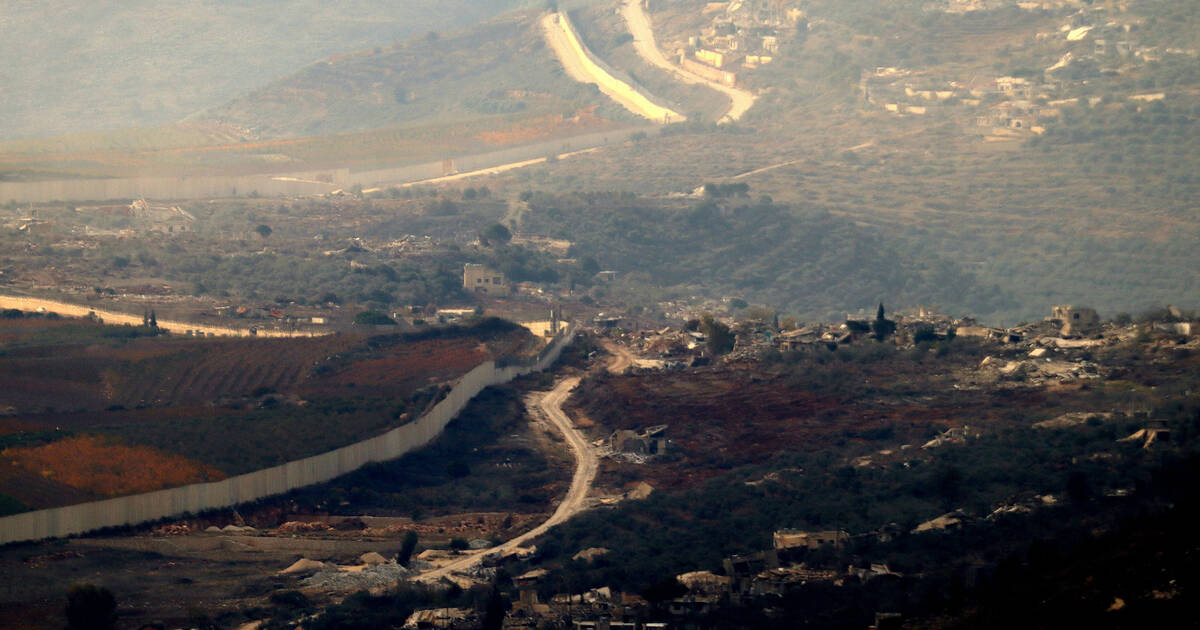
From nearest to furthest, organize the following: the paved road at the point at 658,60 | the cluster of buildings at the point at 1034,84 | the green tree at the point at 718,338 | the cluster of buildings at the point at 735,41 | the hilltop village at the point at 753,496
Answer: the hilltop village at the point at 753,496, the green tree at the point at 718,338, the cluster of buildings at the point at 1034,84, the paved road at the point at 658,60, the cluster of buildings at the point at 735,41

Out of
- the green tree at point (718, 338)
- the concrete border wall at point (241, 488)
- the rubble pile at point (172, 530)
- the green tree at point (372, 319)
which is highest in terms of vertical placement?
the green tree at point (372, 319)

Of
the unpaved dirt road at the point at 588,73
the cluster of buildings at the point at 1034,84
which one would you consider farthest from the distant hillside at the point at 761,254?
the unpaved dirt road at the point at 588,73

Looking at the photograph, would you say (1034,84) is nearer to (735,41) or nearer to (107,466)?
(735,41)

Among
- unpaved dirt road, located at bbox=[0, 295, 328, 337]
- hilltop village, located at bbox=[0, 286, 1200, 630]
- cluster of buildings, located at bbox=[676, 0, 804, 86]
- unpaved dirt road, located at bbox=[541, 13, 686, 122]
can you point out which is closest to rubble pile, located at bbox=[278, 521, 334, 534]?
hilltop village, located at bbox=[0, 286, 1200, 630]

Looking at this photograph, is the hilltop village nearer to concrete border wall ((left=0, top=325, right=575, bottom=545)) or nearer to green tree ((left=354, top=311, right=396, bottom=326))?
concrete border wall ((left=0, top=325, right=575, bottom=545))

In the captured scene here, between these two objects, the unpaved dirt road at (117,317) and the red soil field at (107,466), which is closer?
the red soil field at (107,466)

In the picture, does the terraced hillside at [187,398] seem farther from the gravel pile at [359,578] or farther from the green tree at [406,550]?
the gravel pile at [359,578]
